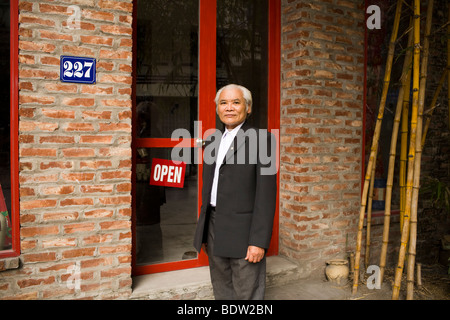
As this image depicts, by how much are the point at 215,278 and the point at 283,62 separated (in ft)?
7.45

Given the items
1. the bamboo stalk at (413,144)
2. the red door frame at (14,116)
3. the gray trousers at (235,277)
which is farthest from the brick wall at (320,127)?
the red door frame at (14,116)

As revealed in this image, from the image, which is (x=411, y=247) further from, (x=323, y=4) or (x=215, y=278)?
(x=323, y=4)

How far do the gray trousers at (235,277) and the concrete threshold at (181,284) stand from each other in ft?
2.25

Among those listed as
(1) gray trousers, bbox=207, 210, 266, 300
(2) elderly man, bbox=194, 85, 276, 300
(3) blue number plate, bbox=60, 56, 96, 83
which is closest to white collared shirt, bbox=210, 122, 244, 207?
(2) elderly man, bbox=194, 85, 276, 300

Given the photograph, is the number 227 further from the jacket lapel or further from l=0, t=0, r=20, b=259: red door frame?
the jacket lapel

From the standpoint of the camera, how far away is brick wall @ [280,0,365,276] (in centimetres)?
363

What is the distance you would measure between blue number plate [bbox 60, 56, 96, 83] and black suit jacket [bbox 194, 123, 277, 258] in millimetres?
1200

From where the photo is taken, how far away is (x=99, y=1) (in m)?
2.77

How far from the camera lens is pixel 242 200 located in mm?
2354

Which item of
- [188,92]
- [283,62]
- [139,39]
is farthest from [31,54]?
[283,62]

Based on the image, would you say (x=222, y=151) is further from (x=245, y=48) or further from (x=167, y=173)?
(x=245, y=48)

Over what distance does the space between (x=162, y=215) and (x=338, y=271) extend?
5.74 ft

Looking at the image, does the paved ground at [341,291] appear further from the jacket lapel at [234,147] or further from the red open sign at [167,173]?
the jacket lapel at [234,147]

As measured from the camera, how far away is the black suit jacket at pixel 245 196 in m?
2.30
